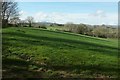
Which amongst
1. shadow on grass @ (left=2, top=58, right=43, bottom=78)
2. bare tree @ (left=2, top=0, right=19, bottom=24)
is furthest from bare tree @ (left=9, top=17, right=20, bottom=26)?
shadow on grass @ (left=2, top=58, right=43, bottom=78)

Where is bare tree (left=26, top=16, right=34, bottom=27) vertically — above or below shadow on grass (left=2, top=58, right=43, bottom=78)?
above

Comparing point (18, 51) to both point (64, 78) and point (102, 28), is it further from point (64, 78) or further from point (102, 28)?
point (102, 28)

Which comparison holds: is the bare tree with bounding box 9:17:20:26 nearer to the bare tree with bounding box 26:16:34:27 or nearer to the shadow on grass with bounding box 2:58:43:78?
the bare tree with bounding box 26:16:34:27

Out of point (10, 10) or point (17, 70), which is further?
point (10, 10)

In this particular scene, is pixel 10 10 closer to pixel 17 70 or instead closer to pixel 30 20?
pixel 30 20

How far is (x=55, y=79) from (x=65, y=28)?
4014cm

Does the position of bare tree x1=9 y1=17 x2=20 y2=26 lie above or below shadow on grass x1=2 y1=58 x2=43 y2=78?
above

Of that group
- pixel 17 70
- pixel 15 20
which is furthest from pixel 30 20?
pixel 17 70

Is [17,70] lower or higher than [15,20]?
lower

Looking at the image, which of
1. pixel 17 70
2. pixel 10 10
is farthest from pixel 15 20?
pixel 17 70

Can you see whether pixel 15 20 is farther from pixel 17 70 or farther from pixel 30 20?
pixel 17 70

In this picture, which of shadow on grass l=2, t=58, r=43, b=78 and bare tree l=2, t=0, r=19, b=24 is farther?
bare tree l=2, t=0, r=19, b=24

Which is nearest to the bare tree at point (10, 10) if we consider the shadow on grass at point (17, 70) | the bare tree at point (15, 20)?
the bare tree at point (15, 20)

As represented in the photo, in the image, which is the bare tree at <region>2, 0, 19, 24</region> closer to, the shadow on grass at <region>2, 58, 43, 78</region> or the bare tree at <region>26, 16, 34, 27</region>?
the bare tree at <region>26, 16, 34, 27</region>
